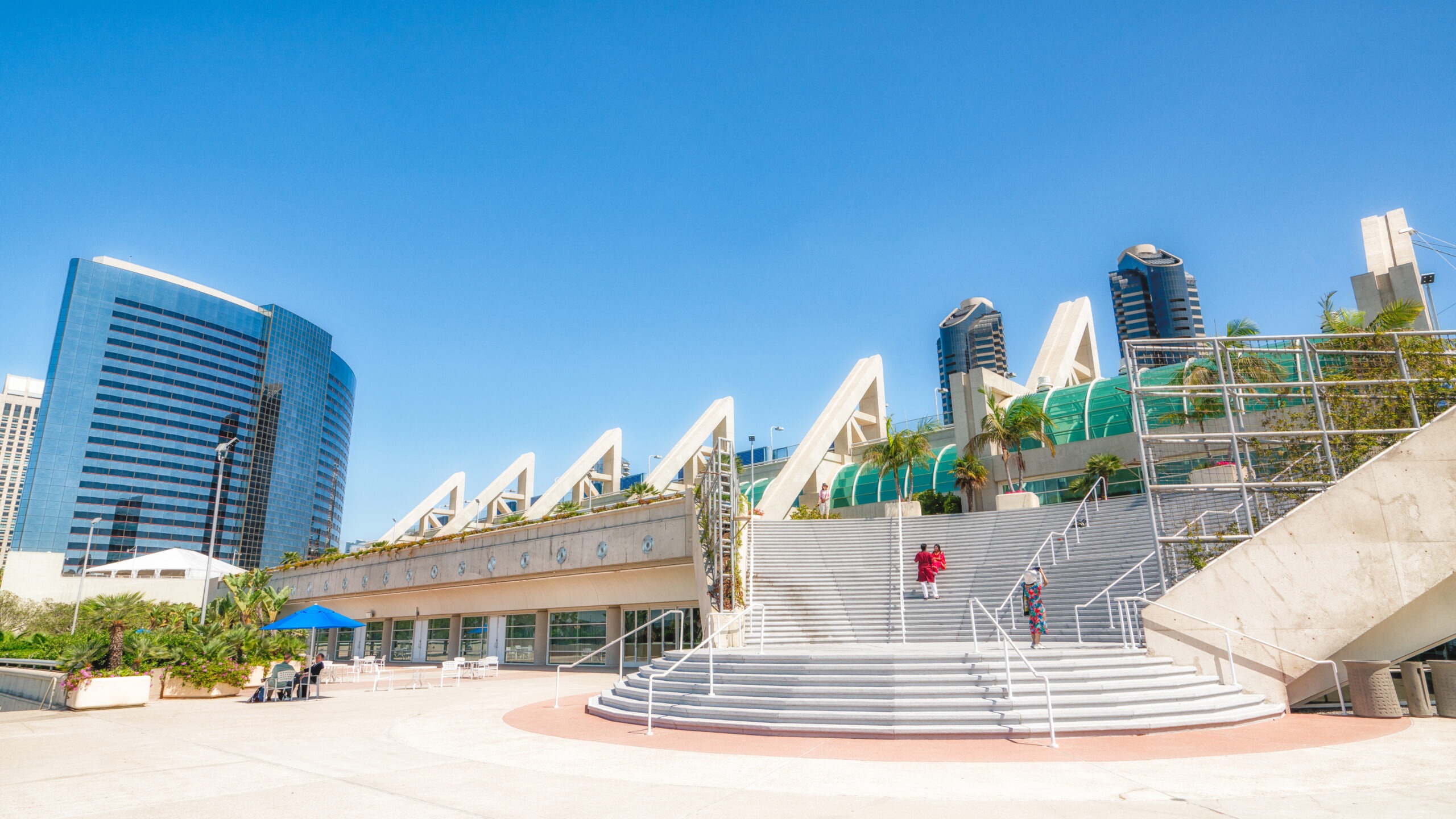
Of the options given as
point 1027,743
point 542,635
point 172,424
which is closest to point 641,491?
point 542,635

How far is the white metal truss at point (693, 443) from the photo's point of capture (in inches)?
1496

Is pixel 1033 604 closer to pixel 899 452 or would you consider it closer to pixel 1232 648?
pixel 1232 648

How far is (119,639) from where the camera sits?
16.8m

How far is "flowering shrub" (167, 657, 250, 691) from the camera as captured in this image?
18.0 metres

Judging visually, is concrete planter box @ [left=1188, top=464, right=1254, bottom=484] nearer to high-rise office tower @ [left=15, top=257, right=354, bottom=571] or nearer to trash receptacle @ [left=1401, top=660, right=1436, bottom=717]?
trash receptacle @ [left=1401, top=660, right=1436, bottom=717]

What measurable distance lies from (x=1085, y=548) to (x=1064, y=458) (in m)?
13.3

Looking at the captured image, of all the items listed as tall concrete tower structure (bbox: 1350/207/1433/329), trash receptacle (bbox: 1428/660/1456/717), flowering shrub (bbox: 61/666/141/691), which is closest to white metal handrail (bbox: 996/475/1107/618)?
trash receptacle (bbox: 1428/660/1456/717)

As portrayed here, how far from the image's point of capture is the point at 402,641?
41.6 m

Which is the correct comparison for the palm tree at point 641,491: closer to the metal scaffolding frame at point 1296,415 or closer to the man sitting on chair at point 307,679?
the man sitting on chair at point 307,679

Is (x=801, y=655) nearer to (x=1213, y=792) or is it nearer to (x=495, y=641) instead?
(x=1213, y=792)

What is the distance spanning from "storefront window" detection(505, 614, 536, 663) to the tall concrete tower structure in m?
35.1

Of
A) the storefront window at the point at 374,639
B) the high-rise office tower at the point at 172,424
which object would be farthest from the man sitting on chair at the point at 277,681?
the high-rise office tower at the point at 172,424

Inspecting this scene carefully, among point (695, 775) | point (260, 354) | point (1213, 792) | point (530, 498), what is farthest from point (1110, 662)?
point (260, 354)

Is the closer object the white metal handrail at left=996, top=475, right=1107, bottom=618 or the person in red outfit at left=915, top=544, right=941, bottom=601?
the person in red outfit at left=915, top=544, right=941, bottom=601
